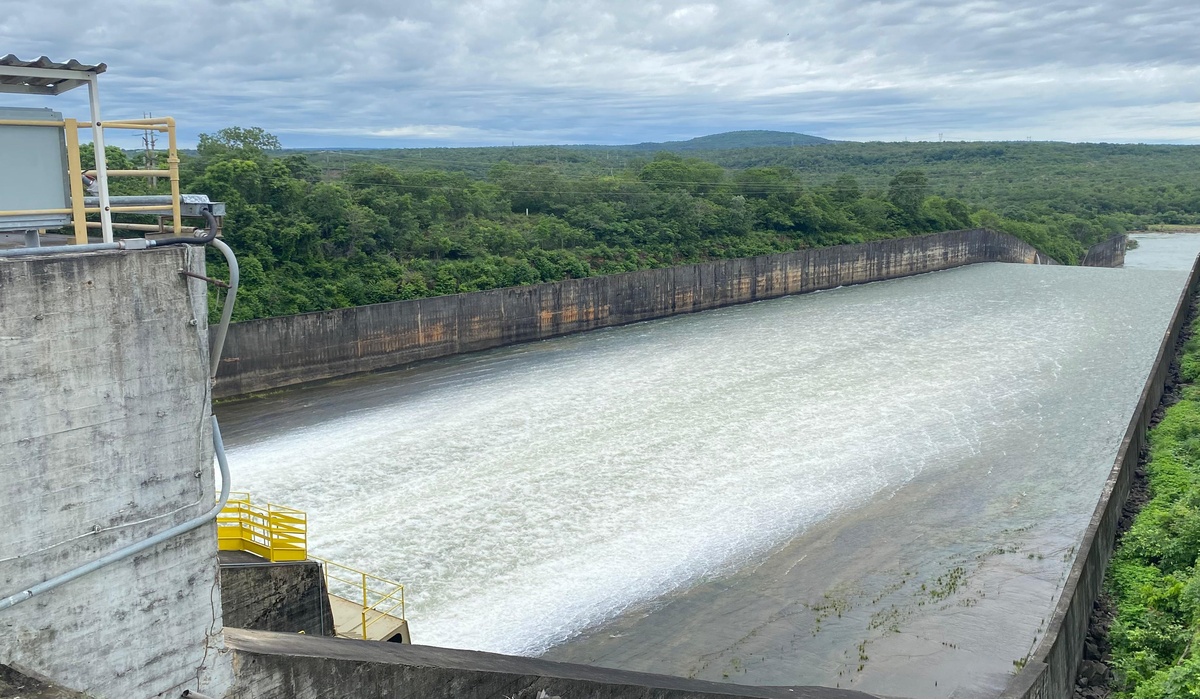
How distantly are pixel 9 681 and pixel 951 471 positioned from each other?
71.2ft

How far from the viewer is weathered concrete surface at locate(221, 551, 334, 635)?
36.4ft

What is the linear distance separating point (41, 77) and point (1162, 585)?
56.0 feet

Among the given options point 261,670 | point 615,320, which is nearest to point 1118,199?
point 615,320

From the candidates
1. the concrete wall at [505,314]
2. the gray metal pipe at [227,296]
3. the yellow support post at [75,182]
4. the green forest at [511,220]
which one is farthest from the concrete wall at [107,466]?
the green forest at [511,220]

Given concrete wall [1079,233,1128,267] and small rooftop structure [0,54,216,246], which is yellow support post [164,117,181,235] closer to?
small rooftop structure [0,54,216,246]

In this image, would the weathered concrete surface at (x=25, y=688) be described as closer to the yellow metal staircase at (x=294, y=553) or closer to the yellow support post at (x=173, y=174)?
the yellow support post at (x=173, y=174)

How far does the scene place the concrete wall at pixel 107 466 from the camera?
5699 mm

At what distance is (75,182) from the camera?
6.22 meters

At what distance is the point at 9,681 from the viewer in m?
5.61

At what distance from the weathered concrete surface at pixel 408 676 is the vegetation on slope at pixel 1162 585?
18.2 ft

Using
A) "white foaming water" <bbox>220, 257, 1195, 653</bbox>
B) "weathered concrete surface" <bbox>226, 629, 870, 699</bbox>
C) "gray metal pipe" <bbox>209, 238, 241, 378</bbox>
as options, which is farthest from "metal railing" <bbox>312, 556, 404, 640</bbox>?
"gray metal pipe" <bbox>209, 238, 241, 378</bbox>

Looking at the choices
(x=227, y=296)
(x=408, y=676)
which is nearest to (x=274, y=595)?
(x=408, y=676)

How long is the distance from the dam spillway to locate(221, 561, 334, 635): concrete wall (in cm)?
327

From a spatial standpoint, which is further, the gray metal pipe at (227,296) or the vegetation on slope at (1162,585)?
the vegetation on slope at (1162,585)
